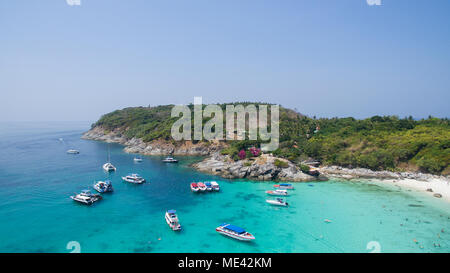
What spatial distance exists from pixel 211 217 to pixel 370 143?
5168cm

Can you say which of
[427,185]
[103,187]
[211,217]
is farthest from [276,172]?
[103,187]

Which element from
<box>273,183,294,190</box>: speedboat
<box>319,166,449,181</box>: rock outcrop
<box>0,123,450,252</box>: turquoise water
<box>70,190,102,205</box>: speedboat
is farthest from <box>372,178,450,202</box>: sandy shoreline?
<box>70,190,102,205</box>: speedboat

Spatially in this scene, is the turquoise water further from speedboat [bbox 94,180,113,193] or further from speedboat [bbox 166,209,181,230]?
speedboat [bbox 94,180,113,193]

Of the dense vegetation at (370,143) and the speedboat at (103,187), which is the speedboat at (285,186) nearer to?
the dense vegetation at (370,143)

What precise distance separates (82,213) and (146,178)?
1934cm

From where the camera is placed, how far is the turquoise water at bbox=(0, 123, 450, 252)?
82.9 ft

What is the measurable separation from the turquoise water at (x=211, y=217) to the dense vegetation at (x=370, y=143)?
39.9 feet

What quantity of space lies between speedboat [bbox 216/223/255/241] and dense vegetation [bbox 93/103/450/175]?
32.9 metres

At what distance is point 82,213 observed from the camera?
106ft

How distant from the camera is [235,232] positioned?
26625 millimetres
